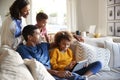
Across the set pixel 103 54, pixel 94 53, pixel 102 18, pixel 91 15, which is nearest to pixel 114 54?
pixel 103 54

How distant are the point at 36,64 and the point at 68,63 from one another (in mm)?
732

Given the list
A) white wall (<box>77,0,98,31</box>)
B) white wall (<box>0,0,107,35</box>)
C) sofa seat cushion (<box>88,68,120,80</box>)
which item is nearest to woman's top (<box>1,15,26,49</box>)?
sofa seat cushion (<box>88,68,120,80</box>)

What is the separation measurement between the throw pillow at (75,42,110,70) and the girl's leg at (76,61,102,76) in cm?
21

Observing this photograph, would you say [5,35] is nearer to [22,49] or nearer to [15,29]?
[15,29]

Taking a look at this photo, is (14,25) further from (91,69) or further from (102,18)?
(102,18)

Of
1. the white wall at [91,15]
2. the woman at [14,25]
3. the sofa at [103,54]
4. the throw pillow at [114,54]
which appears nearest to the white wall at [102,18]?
the white wall at [91,15]

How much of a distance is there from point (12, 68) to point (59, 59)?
0.86m

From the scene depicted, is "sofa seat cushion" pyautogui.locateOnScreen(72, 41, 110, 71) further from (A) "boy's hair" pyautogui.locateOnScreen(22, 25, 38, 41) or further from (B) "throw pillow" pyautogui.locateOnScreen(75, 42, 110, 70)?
(A) "boy's hair" pyautogui.locateOnScreen(22, 25, 38, 41)

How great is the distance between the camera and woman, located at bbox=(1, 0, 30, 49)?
2.41m

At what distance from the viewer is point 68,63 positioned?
253 centimetres

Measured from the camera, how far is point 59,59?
98.3 inches

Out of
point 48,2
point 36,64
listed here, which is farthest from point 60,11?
point 36,64

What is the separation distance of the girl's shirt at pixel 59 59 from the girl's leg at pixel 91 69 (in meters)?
0.19

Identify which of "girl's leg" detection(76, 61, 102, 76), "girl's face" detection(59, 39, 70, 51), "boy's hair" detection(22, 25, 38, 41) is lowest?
"girl's leg" detection(76, 61, 102, 76)
